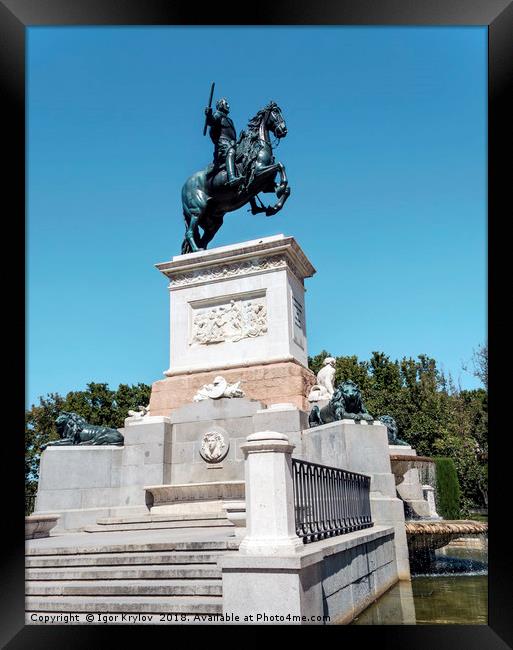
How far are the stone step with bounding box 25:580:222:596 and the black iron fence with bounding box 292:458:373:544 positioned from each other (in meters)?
1.05

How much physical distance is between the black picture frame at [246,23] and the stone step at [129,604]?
3.00ft

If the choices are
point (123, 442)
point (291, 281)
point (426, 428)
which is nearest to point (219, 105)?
point (291, 281)

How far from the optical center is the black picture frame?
451 cm

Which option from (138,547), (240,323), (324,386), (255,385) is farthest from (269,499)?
(240,323)

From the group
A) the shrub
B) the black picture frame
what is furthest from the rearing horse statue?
the shrub

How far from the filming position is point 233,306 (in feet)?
44.5

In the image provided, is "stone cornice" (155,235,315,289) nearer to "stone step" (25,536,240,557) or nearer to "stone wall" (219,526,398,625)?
"stone step" (25,536,240,557)

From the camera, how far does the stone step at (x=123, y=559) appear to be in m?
6.51

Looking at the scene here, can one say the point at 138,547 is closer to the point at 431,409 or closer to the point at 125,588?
the point at 125,588

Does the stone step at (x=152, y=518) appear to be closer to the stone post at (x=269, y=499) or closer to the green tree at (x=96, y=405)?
the stone post at (x=269, y=499)

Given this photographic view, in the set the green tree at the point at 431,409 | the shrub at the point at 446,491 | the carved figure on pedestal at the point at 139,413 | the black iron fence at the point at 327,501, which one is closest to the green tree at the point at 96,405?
the green tree at the point at 431,409

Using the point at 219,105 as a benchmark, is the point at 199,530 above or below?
below
